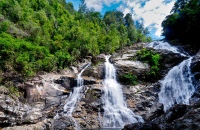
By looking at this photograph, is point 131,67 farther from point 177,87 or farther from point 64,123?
point 64,123

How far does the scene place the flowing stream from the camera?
18.8m

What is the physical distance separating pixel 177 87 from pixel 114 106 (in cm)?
711

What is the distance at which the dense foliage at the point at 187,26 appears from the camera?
28172 millimetres

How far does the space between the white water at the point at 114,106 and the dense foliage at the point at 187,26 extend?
46.8ft

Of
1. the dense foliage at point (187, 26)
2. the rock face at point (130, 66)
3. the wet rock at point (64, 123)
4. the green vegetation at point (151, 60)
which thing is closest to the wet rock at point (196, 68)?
the green vegetation at point (151, 60)

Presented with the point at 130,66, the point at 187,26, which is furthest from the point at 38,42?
the point at 187,26

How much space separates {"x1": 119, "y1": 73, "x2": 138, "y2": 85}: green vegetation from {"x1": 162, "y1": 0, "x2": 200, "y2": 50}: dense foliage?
39.3 ft

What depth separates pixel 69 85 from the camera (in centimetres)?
2152

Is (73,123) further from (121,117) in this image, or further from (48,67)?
(48,67)

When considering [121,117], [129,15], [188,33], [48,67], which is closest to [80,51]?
[48,67]

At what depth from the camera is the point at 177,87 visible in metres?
20.1

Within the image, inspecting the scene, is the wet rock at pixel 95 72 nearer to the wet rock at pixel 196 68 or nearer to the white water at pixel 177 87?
the white water at pixel 177 87

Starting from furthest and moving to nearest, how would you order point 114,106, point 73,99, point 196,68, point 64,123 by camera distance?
point 196,68
point 73,99
point 114,106
point 64,123

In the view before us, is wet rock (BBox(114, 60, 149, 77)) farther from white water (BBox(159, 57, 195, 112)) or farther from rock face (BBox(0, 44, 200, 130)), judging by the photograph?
white water (BBox(159, 57, 195, 112))
